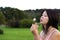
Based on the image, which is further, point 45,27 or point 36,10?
point 36,10

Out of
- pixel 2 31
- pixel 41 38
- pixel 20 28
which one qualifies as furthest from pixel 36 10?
pixel 20 28

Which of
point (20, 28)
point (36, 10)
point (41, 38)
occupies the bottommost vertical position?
point (20, 28)

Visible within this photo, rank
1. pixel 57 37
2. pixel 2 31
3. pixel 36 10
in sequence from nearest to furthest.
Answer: pixel 57 37, pixel 36 10, pixel 2 31

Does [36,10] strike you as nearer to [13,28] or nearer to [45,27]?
[45,27]

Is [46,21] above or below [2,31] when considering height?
above

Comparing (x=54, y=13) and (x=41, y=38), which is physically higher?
(x=54, y=13)

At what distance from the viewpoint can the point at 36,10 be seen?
5.28 metres

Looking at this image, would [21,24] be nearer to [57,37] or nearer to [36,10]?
[36,10]

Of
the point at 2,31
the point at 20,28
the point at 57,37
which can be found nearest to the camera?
the point at 57,37

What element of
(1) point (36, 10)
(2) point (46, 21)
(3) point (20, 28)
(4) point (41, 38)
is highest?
(2) point (46, 21)

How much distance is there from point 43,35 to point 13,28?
34.1 ft

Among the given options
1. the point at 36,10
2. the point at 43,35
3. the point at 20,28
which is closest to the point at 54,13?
the point at 43,35

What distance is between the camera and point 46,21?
1477 millimetres

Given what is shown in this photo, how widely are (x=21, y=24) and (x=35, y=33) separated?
1059cm
